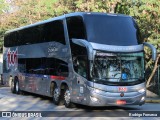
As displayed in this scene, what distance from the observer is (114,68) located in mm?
15312

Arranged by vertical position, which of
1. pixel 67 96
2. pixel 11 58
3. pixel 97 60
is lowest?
pixel 67 96

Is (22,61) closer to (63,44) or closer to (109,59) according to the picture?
(63,44)

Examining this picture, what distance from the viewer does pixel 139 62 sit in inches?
626

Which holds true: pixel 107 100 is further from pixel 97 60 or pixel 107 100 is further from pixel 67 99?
pixel 67 99

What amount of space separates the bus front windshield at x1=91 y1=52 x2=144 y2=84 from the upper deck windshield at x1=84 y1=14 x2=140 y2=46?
0.53 m

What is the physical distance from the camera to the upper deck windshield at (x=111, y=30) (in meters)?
15.6

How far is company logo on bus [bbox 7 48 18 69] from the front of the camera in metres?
26.2

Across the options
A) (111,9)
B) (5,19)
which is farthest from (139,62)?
(5,19)

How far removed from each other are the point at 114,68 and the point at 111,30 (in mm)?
1595

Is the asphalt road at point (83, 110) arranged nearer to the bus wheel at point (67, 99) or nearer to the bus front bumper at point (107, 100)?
the bus wheel at point (67, 99)

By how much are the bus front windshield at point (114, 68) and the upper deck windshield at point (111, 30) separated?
0.53 meters

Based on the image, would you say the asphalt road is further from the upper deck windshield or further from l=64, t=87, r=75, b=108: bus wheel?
the upper deck windshield

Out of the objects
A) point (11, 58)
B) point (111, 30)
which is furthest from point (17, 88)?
point (111, 30)

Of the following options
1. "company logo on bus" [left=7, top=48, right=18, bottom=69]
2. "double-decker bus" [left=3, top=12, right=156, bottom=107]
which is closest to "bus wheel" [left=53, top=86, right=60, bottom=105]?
"double-decker bus" [left=3, top=12, right=156, bottom=107]
